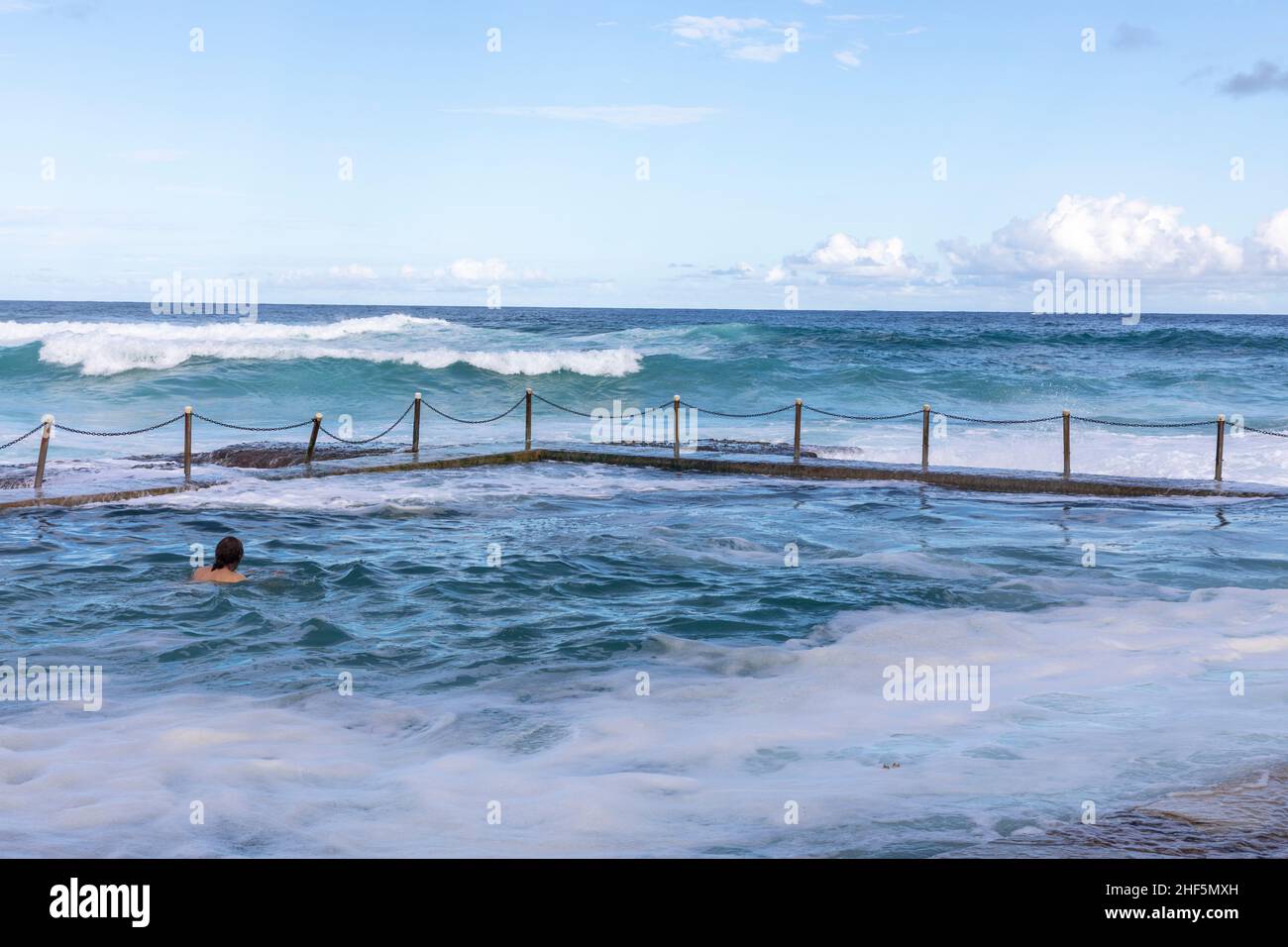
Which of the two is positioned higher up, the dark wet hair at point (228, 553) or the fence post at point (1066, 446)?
the fence post at point (1066, 446)

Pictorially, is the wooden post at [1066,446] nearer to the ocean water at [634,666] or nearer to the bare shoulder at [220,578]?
the ocean water at [634,666]

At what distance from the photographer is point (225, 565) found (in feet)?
34.8

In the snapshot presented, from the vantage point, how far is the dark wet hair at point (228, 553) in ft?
34.3

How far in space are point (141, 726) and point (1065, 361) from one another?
156ft

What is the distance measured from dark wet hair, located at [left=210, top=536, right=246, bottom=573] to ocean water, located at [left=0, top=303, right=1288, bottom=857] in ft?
0.92

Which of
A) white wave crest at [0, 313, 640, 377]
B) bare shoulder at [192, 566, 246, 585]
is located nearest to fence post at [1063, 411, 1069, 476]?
bare shoulder at [192, 566, 246, 585]

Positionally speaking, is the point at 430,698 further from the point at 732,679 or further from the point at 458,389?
the point at 458,389

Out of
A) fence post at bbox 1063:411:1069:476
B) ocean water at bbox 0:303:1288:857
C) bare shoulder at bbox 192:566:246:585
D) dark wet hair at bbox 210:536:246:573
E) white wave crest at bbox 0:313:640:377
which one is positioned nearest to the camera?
ocean water at bbox 0:303:1288:857

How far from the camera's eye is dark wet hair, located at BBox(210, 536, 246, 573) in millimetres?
10469

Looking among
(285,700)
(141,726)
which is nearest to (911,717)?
(285,700)

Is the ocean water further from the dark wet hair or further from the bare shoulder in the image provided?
the dark wet hair

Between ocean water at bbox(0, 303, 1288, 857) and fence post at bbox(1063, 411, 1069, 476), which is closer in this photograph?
ocean water at bbox(0, 303, 1288, 857)

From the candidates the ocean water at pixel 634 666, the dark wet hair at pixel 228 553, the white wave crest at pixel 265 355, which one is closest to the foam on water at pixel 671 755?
the ocean water at pixel 634 666
